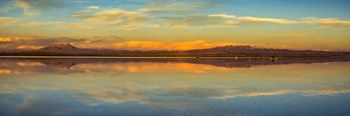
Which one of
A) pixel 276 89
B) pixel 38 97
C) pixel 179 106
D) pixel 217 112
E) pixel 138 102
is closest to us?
pixel 217 112

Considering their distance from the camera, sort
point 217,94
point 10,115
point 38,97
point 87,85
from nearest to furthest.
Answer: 1. point 10,115
2. point 38,97
3. point 217,94
4. point 87,85

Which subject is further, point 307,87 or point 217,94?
point 307,87

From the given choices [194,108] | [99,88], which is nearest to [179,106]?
[194,108]

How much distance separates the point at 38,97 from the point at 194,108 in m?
5.49

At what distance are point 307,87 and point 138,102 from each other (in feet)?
26.5

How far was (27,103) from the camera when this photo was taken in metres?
12.5

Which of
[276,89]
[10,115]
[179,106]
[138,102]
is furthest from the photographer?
[276,89]

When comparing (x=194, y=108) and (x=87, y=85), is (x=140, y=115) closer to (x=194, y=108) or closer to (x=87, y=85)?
(x=194, y=108)

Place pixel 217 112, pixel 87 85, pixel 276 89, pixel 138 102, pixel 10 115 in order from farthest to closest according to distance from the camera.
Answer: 1. pixel 87 85
2. pixel 276 89
3. pixel 138 102
4. pixel 217 112
5. pixel 10 115

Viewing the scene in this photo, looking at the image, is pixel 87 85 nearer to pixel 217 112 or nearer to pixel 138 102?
pixel 138 102

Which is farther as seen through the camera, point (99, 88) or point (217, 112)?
point (99, 88)

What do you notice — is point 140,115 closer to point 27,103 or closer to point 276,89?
point 27,103

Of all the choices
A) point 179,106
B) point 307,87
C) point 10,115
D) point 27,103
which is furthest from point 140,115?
point 307,87

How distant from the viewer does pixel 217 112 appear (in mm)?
11023
